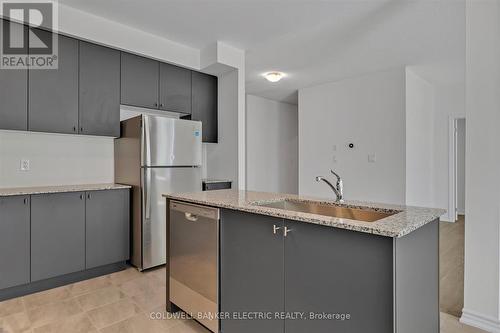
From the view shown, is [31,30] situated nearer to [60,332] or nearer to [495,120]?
[60,332]

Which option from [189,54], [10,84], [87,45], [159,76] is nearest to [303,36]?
[189,54]

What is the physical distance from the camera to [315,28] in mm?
2996

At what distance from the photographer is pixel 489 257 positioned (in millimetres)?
1994

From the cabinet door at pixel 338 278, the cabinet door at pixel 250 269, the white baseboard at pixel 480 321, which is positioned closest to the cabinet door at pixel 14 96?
the cabinet door at pixel 250 269

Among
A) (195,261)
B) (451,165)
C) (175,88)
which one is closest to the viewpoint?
(195,261)

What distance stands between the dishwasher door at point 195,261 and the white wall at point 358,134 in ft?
10.6

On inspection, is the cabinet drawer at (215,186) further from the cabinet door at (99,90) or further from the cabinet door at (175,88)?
the cabinet door at (99,90)

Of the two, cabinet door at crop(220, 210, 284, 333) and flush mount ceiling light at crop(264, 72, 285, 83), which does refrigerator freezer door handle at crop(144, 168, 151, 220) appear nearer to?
cabinet door at crop(220, 210, 284, 333)

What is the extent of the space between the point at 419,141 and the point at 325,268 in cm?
413

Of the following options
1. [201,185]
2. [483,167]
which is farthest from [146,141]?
[483,167]

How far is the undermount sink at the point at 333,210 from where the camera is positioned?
1.65 meters

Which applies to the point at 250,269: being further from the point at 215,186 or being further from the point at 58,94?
the point at 58,94

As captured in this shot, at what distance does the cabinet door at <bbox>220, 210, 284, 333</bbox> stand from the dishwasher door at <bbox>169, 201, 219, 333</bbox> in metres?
0.06

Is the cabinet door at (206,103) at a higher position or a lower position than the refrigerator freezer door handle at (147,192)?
higher
